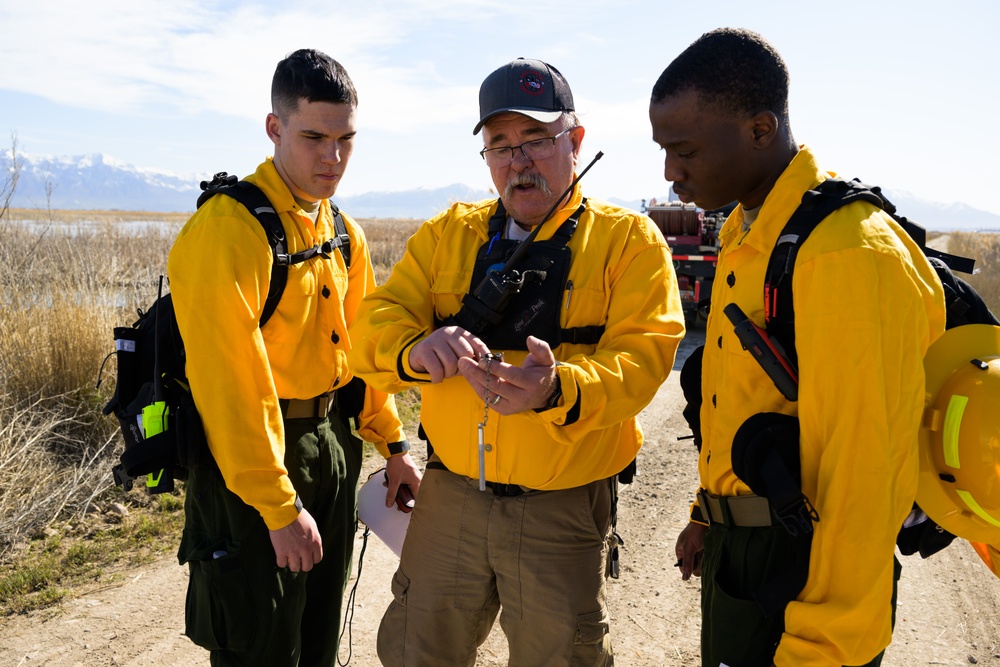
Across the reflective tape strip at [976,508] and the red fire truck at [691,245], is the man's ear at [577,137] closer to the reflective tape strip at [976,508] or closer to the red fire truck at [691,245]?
the reflective tape strip at [976,508]

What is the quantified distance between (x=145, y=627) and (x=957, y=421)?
360 cm

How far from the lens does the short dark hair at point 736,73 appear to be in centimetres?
184

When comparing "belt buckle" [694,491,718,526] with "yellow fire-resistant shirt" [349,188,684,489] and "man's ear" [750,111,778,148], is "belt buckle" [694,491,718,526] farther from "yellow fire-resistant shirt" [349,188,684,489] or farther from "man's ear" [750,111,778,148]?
"man's ear" [750,111,778,148]

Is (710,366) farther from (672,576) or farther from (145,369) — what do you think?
(672,576)

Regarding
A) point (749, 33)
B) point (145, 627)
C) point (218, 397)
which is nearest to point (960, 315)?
point (749, 33)

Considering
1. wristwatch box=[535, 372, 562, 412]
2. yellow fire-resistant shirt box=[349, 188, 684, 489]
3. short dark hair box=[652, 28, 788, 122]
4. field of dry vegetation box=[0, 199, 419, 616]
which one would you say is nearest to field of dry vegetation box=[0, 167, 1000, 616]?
field of dry vegetation box=[0, 199, 419, 616]

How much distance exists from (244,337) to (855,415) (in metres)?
1.74

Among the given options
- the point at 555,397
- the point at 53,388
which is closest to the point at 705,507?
the point at 555,397

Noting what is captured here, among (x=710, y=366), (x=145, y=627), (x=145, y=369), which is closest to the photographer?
(x=710, y=366)

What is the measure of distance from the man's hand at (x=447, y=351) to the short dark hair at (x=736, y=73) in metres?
0.87

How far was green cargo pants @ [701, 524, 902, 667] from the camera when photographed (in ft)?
5.85

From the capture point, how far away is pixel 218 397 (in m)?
2.24

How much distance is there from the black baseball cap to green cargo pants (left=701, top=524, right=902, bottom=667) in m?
1.40

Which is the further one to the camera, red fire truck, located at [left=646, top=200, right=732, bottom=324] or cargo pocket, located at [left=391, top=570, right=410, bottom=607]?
red fire truck, located at [left=646, top=200, right=732, bottom=324]
